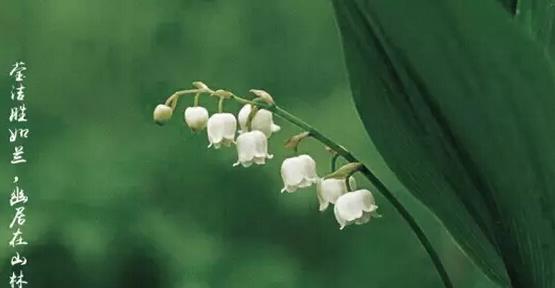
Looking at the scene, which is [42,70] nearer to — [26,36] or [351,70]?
[26,36]

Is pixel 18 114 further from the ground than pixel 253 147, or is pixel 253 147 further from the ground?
pixel 18 114

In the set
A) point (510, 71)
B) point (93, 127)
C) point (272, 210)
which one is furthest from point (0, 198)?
point (510, 71)

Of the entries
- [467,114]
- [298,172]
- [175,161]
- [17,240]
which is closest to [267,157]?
[298,172]

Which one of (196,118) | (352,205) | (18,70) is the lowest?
(352,205)

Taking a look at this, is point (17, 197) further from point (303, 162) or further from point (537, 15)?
point (537, 15)

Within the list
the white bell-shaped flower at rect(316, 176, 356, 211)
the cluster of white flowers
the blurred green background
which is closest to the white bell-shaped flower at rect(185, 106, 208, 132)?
the cluster of white flowers

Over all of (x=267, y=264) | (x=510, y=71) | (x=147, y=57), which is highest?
(x=147, y=57)
